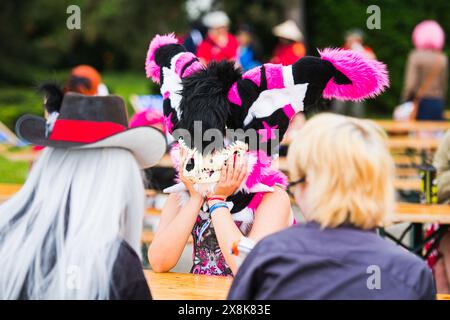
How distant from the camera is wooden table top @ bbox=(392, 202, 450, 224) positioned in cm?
458

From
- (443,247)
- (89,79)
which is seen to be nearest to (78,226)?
(443,247)

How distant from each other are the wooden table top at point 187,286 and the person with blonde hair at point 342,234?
63cm

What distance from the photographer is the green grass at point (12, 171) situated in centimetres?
1055

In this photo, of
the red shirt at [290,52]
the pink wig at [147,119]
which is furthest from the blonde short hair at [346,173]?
the red shirt at [290,52]

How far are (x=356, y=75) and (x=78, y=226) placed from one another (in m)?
1.32

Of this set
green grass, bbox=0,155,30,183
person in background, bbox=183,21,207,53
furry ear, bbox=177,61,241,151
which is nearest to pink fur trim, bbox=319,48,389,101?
furry ear, bbox=177,61,241,151

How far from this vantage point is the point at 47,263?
7.92 ft

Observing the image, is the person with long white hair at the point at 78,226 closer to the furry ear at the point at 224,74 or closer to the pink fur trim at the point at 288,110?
the furry ear at the point at 224,74

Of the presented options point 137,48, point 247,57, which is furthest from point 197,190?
point 137,48

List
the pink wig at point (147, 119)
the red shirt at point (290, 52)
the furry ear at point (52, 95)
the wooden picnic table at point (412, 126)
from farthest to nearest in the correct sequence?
the red shirt at point (290, 52) → the wooden picnic table at point (412, 126) → the pink wig at point (147, 119) → the furry ear at point (52, 95)

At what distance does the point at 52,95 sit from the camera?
3303mm

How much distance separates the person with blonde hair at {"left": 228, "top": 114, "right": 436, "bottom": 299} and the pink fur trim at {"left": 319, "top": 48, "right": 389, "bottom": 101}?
88 cm

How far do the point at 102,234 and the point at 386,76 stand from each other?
1406 millimetres

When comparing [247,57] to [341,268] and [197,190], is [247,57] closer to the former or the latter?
[197,190]
